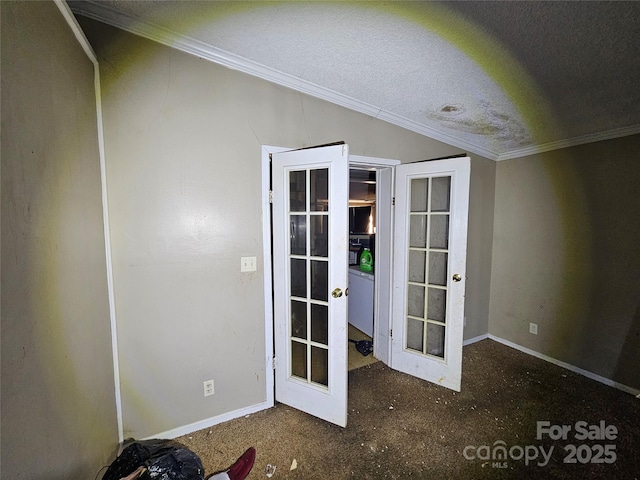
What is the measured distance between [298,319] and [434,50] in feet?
6.27

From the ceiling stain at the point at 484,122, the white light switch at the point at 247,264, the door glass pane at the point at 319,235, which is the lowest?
the white light switch at the point at 247,264

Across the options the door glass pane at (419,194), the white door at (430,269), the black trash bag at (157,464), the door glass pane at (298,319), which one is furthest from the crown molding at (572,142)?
the black trash bag at (157,464)

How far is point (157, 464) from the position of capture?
3.59ft

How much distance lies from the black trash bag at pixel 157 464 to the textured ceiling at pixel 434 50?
2139 millimetres

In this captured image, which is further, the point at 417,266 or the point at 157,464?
the point at 417,266

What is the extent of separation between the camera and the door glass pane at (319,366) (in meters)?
1.85

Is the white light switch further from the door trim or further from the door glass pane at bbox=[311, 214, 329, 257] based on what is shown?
the door glass pane at bbox=[311, 214, 329, 257]

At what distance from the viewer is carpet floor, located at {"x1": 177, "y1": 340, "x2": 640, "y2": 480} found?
→ 1471 mm

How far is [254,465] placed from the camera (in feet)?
4.83

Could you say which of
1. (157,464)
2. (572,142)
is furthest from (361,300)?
(572,142)

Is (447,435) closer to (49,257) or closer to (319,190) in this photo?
(319,190)

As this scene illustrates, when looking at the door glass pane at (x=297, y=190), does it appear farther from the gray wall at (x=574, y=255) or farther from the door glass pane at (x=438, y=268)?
the gray wall at (x=574, y=255)

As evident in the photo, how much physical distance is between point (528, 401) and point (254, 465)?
7.01 feet

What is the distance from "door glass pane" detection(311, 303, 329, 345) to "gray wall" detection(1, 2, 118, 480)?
1.22 m
